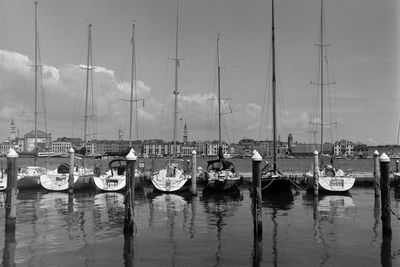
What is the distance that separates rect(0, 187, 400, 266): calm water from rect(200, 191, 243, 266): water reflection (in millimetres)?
58

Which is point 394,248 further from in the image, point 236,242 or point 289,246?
point 236,242

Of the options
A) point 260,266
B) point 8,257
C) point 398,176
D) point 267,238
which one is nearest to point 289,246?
point 267,238

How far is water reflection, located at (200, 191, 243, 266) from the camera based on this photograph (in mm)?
20422

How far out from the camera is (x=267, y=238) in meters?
20.6

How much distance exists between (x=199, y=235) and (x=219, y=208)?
9.97 metres

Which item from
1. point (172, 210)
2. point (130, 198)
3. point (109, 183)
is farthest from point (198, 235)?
point (109, 183)

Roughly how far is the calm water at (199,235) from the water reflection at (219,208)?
0.06 meters

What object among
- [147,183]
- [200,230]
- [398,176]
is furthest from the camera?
[147,183]

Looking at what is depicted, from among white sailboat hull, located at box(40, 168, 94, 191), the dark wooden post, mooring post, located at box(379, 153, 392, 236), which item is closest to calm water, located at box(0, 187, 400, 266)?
the dark wooden post

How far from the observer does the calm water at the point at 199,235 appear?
16.9m

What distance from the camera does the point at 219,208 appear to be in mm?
31234

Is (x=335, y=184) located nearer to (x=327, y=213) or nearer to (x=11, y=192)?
(x=327, y=213)

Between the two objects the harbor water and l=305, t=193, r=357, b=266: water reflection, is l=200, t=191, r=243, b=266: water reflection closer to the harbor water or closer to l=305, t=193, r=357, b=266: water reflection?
the harbor water

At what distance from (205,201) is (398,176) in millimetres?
20742
